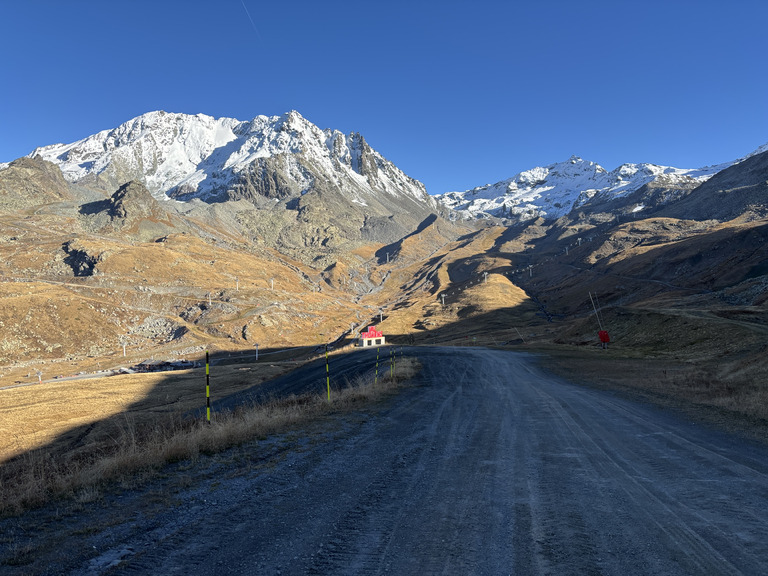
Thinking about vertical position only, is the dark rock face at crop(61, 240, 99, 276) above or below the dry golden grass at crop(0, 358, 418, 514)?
above

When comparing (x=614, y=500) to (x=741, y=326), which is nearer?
(x=614, y=500)

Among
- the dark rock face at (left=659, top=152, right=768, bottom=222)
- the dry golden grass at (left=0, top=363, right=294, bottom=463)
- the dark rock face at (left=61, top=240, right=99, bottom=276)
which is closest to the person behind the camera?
the dry golden grass at (left=0, top=363, right=294, bottom=463)

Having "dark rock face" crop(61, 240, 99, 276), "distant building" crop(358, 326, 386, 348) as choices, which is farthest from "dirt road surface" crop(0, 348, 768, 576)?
"dark rock face" crop(61, 240, 99, 276)

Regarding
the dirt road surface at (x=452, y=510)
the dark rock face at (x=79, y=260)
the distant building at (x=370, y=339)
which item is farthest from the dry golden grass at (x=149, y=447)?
the dark rock face at (x=79, y=260)

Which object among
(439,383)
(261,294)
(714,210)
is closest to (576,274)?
(714,210)

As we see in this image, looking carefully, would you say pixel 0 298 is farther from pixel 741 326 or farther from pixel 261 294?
pixel 741 326

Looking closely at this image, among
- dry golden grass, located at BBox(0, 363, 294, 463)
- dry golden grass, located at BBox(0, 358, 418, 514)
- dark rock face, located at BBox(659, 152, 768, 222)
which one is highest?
dark rock face, located at BBox(659, 152, 768, 222)

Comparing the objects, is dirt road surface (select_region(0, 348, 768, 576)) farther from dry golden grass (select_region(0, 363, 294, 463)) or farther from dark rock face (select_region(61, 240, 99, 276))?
dark rock face (select_region(61, 240, 99, 276))

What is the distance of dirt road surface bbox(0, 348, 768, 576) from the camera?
4.77 meters

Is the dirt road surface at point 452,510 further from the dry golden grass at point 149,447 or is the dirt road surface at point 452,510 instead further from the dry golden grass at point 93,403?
the dry golden grass at point 93,403

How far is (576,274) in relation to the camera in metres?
161

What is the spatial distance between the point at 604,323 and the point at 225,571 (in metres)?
67.6

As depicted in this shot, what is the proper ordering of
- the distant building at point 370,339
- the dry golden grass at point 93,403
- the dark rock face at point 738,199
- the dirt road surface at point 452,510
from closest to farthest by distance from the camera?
the dirt road surface at point 452,510, the dry golden grass at point 93,403, the distant building at point 370,339, the dark rock face at point 738,199

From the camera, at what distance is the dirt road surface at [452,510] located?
4773 millimetres
